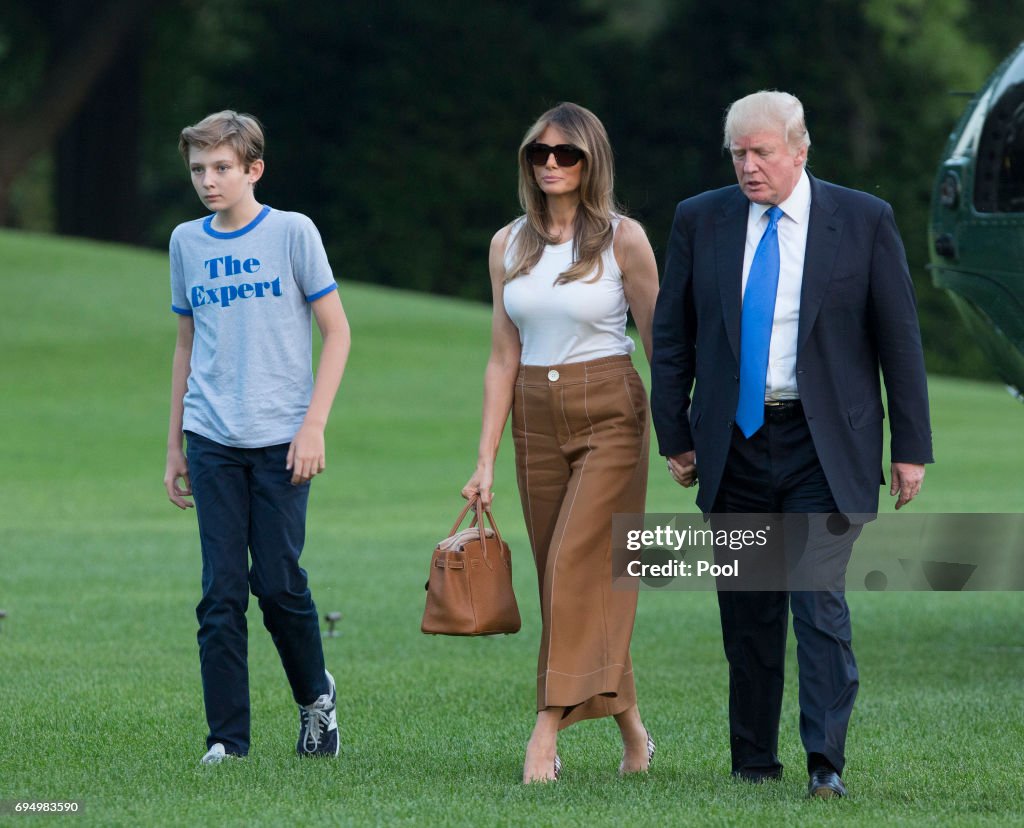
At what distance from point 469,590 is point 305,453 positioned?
25.4 inches

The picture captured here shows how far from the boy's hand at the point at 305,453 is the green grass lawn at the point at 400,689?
2.94 ft

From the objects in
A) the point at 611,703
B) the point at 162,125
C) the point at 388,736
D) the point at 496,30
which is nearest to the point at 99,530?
the point at 388,736

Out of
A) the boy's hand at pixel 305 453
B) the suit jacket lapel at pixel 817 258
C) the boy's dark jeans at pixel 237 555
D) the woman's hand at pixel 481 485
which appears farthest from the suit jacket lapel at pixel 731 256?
the boy's dark jeans at pixel 237 555

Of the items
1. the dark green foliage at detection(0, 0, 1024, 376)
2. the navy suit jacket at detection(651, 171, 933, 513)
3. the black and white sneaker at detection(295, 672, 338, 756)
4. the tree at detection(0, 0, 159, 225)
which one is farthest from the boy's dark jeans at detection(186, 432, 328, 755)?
the dark green foliage at detection(0, 0, 1024, 376)

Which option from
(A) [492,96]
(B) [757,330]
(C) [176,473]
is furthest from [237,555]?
(A) [492,96]

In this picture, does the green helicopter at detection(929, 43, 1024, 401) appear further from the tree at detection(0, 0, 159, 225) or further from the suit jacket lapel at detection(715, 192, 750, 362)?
the tree at detection(0, 0, 159, 225)

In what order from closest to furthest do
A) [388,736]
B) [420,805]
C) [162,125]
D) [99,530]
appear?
[420,805]
[388,736]
[99,530]
[162,125]

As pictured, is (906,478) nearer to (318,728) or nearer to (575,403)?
(575,403)

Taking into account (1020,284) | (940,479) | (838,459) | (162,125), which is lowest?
(940,479)

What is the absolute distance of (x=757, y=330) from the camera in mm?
5234

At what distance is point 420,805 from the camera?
509 centimetres

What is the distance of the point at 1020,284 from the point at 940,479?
11.7 metres

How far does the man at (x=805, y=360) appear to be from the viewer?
5.18 meters

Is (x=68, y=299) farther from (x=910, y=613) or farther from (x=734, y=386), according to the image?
(x=734, y=386)
